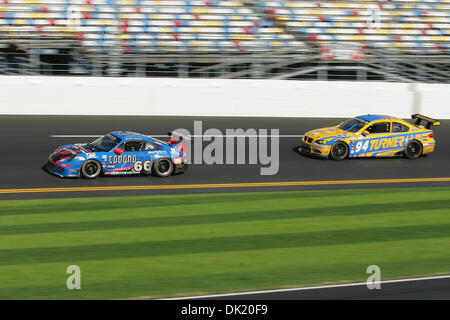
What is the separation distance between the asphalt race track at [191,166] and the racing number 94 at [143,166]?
20cm

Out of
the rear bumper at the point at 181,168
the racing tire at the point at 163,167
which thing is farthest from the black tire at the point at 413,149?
the racing tire at the point at 163,167

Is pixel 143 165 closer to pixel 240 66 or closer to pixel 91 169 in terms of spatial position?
pixel 91 169

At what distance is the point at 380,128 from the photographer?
55.2ft

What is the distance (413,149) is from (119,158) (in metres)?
7.95

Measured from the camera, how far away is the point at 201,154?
1672 centimetres

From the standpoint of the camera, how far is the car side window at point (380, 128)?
16781 mm

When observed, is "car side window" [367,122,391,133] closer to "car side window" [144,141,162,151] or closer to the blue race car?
the blue race car

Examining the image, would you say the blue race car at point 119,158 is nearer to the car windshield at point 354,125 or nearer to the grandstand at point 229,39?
the car windshield at point 354,125

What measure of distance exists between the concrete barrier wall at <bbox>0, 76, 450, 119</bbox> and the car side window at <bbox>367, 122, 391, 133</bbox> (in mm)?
5195

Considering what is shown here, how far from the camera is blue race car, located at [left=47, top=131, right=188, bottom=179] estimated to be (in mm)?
13844

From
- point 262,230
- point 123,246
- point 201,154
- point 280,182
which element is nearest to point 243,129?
point 201,154

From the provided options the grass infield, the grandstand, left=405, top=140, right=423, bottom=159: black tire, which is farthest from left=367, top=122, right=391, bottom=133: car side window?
the grandstand

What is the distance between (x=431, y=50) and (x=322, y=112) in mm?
5530

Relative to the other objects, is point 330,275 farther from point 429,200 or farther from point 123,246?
point 429,200
